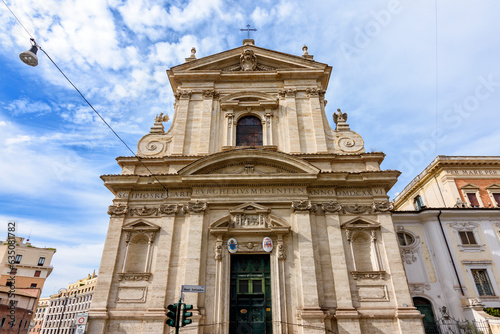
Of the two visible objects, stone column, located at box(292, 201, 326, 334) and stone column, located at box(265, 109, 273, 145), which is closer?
stone column, located at box(292, 201, 326, 334)

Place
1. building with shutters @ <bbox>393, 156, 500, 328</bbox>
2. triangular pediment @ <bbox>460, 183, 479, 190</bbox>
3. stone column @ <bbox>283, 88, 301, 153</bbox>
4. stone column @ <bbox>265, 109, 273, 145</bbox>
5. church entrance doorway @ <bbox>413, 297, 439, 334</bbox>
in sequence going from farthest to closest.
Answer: triangular pediment @ <bbox>460, 183, 479, 190</bbox>, stone column @ <bbox>265, 109, 273, 145</bbox>, stone column @ <bbox>283, 88, 301, 153</bbox>, building with shutters @ <bbox>393, 156, 500, 328</bbox>, church entrance doorway @ <bbox>413, 297, 439, 334</bbox>

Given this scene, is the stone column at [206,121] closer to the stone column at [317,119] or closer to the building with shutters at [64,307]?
the stone column at [317,119]

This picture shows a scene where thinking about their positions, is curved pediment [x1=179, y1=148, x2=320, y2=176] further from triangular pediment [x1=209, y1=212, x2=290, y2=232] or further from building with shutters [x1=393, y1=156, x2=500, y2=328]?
building with shutters [x1=393, y1=156, x2=500, y2=328]

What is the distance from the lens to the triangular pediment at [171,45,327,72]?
18797 millimetres

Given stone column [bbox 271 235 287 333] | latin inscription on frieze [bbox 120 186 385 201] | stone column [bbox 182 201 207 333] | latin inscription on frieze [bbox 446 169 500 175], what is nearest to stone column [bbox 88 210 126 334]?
latin inscription on frieze [bbox 120 186 385 201]

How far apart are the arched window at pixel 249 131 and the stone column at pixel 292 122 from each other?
1.59m

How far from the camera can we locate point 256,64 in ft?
63.5

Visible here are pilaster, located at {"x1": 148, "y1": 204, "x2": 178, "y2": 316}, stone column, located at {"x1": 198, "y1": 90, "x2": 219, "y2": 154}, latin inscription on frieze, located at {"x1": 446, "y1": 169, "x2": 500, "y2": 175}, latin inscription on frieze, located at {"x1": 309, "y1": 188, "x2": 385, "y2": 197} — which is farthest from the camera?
latin inscription on frieze, located at {"x1": 446, "y1": 169, "x2": 500, "y2": 175}

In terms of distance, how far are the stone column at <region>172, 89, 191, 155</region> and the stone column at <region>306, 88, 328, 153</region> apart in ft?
22.5

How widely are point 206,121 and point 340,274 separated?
395 inches

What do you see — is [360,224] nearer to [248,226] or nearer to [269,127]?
[248,226]

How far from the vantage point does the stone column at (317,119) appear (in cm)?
1636

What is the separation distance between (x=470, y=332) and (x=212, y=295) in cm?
1159

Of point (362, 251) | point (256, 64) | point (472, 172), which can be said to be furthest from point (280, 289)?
point (472, 172)
